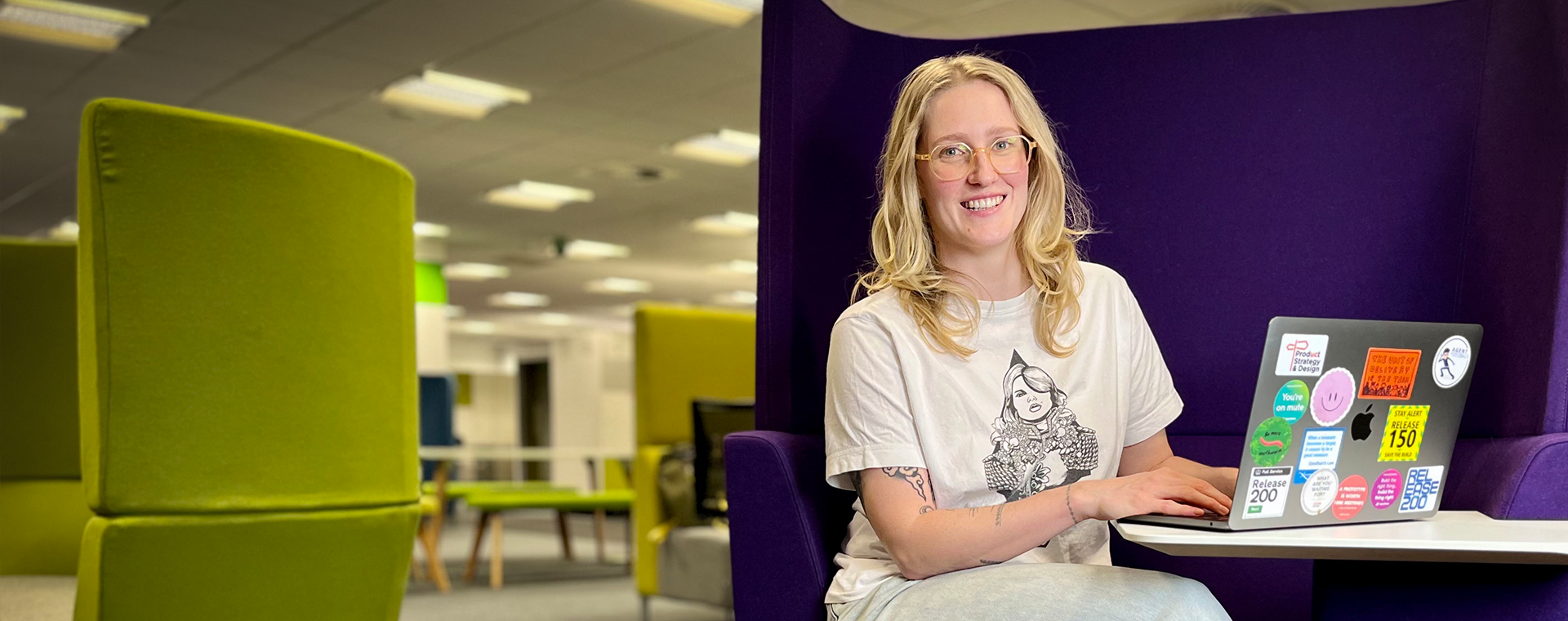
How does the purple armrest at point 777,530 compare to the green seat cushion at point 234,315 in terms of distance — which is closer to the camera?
the purple armrest at point 777,530

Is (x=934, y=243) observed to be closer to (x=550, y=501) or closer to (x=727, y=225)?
(x=550, y=501)

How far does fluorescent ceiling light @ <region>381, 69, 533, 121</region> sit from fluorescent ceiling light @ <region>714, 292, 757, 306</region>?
925 cm

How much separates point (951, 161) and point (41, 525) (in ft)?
7.00

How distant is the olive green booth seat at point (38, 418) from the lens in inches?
98.3

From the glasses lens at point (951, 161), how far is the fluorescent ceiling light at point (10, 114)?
844 centimetres

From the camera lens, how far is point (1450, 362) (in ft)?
3.97

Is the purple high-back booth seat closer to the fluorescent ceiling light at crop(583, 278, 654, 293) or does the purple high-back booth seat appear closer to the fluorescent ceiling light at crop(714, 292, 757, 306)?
the fluorescent ceiling light at crop(583, 278, 654, 293)

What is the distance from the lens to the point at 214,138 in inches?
73.7

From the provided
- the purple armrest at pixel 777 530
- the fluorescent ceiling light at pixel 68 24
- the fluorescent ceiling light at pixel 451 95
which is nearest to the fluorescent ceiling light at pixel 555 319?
the fluorescent ceiling light at pixel 451 95

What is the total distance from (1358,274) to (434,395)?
308 inches

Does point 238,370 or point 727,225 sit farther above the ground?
point 727,225

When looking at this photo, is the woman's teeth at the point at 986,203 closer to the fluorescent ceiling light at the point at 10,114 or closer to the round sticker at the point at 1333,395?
the round sticker at the point at 1333,395

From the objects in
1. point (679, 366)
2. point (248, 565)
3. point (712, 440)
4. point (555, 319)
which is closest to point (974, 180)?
point (248, 565)

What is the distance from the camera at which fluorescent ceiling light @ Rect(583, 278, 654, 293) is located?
53.6ft
